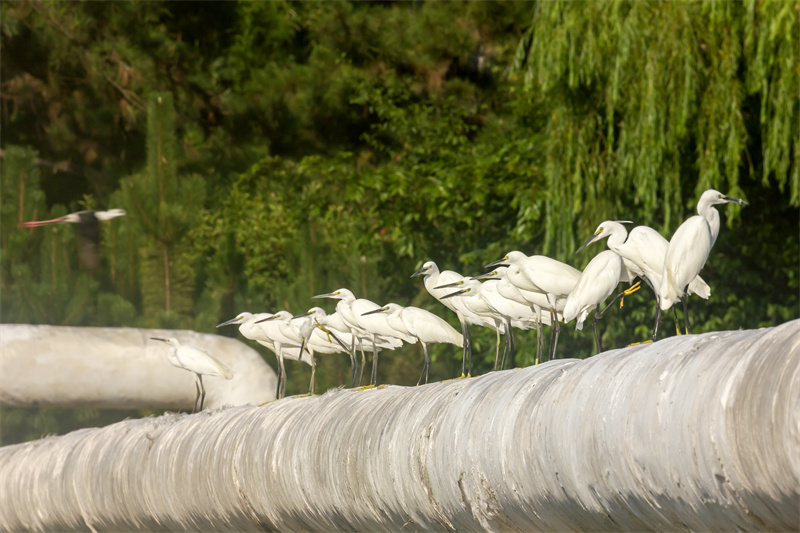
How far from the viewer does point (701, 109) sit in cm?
741

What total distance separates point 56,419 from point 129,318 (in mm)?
1226

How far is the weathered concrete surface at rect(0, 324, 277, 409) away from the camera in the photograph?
6.82 m

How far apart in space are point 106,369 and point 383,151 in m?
8.31

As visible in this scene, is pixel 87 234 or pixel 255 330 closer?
pixel 255 330

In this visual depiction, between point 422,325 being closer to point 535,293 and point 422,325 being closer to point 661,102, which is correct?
point 535,293

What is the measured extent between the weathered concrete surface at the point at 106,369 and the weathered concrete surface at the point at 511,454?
235 cm

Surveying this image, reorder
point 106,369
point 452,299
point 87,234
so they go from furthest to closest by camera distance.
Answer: point 87,234
point 106,369
point 452,299

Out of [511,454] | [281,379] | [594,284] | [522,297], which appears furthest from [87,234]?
[511,454]

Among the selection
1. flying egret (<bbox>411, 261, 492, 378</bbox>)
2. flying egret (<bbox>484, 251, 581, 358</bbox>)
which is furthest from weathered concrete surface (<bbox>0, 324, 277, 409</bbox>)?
flying egret (<bbox>484, 251, 581, 358</bbox>)


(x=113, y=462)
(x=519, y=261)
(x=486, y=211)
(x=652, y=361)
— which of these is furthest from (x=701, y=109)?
(x=652, y=361)

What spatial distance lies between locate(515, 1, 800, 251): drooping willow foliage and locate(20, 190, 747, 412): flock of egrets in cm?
337

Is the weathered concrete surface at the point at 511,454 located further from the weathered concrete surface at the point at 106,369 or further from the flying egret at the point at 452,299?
the weathered concrete surface at the point at 106,369

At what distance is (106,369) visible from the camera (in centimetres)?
700

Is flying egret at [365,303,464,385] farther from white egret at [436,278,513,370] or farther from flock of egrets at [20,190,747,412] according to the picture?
white egret at [436,278,513,370]
